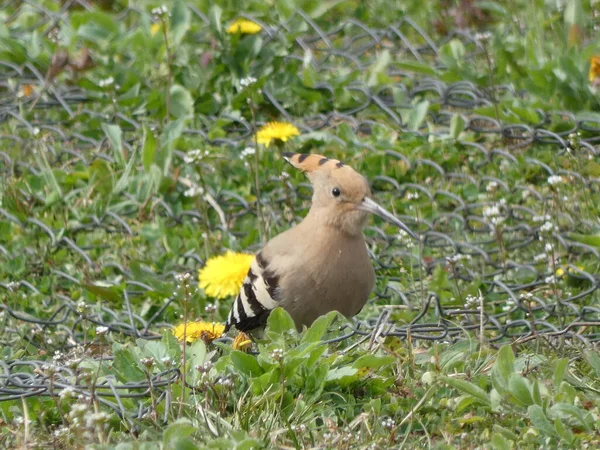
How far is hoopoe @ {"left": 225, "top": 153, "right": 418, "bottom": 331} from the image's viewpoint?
11.1ft

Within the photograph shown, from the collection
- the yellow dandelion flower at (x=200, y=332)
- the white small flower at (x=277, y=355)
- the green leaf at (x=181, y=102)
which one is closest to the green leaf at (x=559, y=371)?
the white small flower at (x=277, y=355)

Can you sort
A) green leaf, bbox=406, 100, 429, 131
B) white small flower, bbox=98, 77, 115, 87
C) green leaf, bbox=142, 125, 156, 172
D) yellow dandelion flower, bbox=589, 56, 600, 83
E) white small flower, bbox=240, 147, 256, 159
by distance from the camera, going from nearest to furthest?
1. white small flower, bbox=240, 147, 256, 159
2. green leaf, bbox=142, 125, 156, 172
3. yellow dandelion flower, bbox=589, 56, 600, 83
4. green leaf, bbox=406, 100, 429, 131
5. white small flower, bbox=98, 77, 115, 87

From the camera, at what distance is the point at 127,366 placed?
9.44 feet

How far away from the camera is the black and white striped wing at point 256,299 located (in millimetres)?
3428

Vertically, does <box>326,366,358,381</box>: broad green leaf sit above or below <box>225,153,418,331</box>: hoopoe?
above

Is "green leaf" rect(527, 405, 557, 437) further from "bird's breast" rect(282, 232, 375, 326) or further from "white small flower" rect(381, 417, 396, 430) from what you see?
"bird's breast" rect(282, 232, 375, 326)

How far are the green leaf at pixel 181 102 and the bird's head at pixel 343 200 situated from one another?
5.69ft

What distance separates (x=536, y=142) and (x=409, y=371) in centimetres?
212

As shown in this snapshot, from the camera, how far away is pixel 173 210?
4.70 m

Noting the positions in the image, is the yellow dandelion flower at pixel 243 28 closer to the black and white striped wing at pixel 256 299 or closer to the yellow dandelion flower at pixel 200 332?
the black and white striped wing at pixel 256 299

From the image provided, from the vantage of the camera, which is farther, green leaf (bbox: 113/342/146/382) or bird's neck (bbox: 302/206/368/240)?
bird's neck (bbox: 302/206/368/240)

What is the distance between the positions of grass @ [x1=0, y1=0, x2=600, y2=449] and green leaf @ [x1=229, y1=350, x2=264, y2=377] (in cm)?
2

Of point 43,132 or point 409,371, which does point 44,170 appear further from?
point 409,371

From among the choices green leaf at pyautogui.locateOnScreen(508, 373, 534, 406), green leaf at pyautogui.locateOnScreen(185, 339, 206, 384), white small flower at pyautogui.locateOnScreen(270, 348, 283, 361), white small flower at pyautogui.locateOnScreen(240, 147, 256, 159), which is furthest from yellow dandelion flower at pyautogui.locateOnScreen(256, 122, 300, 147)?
green leaf at pyautogui.locateOnScreen(508, 373, 534, 406)
